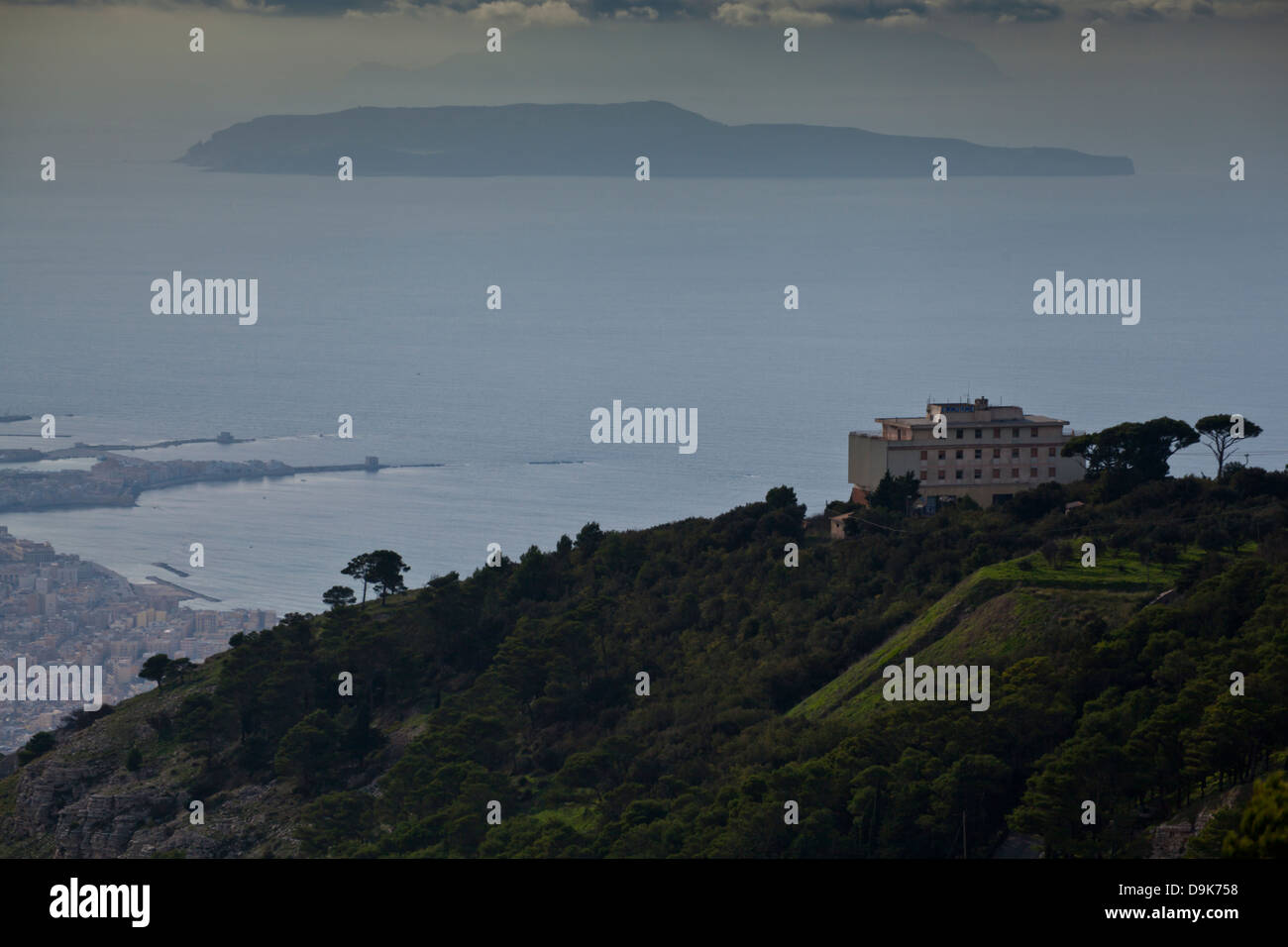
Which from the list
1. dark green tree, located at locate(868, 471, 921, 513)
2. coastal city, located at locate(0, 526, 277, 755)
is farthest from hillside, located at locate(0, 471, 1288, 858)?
coastal city, located at locate(0, 526, 277, 755)

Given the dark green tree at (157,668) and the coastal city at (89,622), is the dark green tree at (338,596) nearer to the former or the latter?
the dark green tree at (157,668)

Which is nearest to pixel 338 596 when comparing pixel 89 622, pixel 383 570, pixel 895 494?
pixel 383 570

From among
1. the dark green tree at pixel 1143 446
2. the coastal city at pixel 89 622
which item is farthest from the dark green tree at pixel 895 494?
the coastal city at pixel 89 622

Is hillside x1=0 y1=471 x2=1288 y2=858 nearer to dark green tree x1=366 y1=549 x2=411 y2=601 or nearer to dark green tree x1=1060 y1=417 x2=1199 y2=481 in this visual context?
dark green tree x1=366 y1=549 x2=411 y2=601

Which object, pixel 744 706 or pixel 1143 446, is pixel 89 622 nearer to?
pixel 744 706
